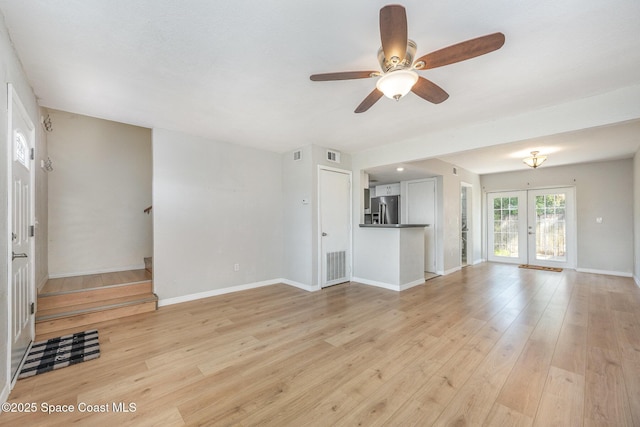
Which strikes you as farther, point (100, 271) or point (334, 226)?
point (334, 226)

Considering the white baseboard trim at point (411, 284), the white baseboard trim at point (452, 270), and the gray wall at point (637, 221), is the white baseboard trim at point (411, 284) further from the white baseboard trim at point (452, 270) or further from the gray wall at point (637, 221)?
the gray wall at point (637, 221)

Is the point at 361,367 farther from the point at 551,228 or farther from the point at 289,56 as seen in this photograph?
the point at 551,228

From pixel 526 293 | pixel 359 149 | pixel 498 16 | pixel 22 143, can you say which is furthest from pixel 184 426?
pixel 526 293

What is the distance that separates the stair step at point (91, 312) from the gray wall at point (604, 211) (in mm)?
8611

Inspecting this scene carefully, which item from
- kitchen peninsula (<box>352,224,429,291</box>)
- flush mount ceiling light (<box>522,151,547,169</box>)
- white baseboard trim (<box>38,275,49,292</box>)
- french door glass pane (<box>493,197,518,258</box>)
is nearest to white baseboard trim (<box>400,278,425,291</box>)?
kitchen peninsula (<box>352,224,429,291</box>)

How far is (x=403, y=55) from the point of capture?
5.46 feet

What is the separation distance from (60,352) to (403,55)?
12.2 ft

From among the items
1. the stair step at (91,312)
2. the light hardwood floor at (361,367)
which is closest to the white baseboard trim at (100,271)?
the stair step at (91,312)

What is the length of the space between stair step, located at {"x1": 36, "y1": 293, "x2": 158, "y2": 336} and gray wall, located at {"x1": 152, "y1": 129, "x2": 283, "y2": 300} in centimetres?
25

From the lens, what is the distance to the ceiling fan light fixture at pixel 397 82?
70.9 inches

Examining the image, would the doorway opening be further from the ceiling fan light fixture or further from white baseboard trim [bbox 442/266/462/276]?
the ceiling fan light fixture

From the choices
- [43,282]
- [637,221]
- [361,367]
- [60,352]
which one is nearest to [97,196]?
[43,282]

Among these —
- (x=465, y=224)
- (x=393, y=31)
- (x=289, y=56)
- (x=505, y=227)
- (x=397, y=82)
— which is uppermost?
(x=289, y=56)

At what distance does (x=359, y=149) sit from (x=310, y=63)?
9.34 feet
